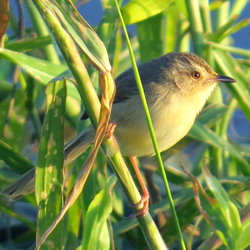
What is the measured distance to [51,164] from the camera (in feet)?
5.85

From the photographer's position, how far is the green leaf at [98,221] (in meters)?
1.77

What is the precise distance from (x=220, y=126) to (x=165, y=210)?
0.54 m

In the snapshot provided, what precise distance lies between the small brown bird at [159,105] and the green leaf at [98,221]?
0.48 m

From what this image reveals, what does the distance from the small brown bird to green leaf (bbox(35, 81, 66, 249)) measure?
437 millimetres

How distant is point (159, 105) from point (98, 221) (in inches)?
26.9

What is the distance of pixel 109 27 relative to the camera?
8.19 feet

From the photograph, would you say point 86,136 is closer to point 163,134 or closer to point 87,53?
point 163,134

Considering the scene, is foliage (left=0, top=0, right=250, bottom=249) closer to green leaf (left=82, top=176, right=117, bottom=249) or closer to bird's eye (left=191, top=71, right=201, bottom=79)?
green leaf (left=82, top=176, right=117, bottom=249)

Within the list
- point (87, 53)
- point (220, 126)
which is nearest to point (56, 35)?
point (87, 53)

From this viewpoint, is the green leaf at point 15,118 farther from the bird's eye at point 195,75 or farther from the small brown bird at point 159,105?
the bird's eye at point 195,75

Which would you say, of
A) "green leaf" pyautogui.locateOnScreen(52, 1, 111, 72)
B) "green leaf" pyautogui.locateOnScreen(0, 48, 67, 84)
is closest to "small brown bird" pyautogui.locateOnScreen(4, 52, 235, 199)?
"green leaf" pyautogui.locateOnScreen(0, 48, 67, 84)

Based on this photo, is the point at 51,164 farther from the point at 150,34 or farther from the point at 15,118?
the point at 150,34

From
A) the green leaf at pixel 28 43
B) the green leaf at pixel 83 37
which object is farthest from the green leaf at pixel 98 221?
the green leaf at pixel 28 43

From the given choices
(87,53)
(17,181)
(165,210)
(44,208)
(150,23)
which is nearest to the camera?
(87,53)
